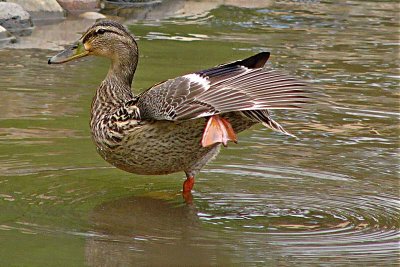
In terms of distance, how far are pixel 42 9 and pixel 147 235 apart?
28.8ft

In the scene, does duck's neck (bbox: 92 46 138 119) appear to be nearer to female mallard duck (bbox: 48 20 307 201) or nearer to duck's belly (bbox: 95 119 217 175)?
female mallard duck (bbox: 48 20 307 201)

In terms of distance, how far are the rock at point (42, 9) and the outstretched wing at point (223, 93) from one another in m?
7.95

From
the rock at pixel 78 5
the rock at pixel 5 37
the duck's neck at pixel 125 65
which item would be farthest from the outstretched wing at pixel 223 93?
the rock at pixel 78 5

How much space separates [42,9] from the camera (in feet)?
50.6

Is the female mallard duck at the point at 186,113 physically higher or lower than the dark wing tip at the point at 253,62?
lower

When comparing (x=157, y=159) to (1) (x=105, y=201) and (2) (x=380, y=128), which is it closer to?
(1) (x=105, y=201)

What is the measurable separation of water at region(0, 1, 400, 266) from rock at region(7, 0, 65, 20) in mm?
1457

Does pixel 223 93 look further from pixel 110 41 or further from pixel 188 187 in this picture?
pixel 110 41

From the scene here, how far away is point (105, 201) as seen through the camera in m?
7.98

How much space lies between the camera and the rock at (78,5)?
16047 mm

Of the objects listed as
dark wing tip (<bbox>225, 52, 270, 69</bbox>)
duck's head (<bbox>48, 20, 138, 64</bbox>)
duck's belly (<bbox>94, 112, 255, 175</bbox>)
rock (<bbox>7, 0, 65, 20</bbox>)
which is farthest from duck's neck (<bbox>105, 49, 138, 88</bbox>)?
rock (<bbox>7, 0, 65, 20</bbox>)

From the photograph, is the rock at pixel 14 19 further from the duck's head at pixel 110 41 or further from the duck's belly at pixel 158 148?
the duck's belly at pixel 158 148

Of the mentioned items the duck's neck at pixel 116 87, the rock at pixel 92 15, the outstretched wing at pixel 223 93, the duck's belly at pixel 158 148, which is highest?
the outstretched wing at pixel 223 93

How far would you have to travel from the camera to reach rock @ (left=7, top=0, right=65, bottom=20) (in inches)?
603
